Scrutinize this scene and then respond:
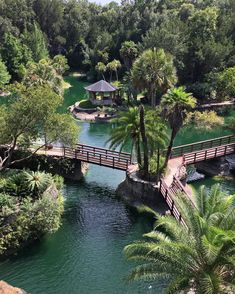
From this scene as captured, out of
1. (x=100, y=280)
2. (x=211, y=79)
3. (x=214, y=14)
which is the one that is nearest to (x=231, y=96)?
(x=211, y=79)

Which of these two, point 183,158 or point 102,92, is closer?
point 183,158

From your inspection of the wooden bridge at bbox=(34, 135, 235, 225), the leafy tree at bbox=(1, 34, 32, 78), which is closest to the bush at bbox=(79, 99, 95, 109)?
the leafy tree at bbox=(1, 34, 32, 78)

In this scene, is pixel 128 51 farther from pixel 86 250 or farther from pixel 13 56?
pixel 86 250

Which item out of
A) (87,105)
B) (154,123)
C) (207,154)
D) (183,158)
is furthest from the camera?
(87,105)

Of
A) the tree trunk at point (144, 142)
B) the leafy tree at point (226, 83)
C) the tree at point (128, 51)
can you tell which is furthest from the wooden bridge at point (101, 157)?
the leafy tree at point (226, 83)

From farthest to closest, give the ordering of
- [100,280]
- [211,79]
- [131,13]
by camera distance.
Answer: [131,13], [211,79], [100,280]

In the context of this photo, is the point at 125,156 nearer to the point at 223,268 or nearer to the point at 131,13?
the point at 223,268

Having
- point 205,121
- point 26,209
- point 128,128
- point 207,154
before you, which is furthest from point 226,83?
point 26,209

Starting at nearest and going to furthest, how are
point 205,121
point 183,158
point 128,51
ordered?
1. point 183,158
2. point 205,121
3. point 128,51
